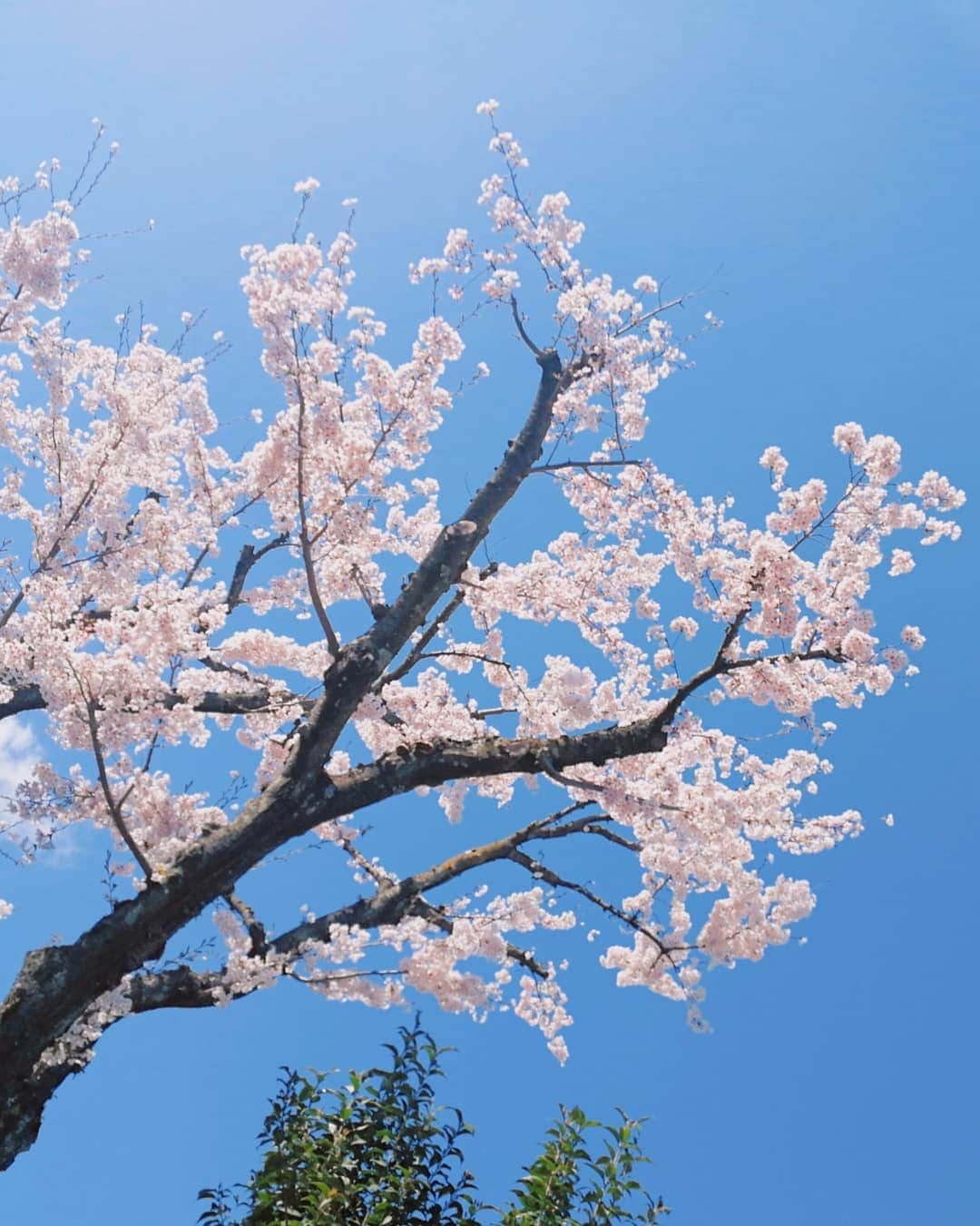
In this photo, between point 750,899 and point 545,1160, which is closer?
point 545,1160

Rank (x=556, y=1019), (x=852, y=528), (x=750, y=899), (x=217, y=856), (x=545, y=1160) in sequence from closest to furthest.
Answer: (x=545, y=1160) → (x=217, y=856) → (x=852, y=528) → (x=750, y=899) → (x=556, y=1019)

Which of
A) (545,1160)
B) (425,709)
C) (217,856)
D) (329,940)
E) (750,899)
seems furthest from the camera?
(750,899)

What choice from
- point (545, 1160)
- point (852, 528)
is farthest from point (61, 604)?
point (852, 528)

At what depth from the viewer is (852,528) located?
7.57 metres

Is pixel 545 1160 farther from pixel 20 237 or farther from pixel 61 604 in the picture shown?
pixel 20 237

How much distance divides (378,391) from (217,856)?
3.79 meters

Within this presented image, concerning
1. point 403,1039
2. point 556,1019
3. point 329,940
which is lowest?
point 403,1039

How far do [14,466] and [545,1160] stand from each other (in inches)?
307

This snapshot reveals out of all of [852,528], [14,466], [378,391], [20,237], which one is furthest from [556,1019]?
[20,237]

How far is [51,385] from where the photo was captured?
895 cm

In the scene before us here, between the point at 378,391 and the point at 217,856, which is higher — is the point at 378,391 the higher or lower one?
the higher one

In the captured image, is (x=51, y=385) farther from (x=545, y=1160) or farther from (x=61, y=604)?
(x=545, y=1160)

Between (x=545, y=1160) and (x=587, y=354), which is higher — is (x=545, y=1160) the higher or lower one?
the lower one

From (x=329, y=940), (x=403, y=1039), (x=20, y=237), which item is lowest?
(x=403, y=1039)
